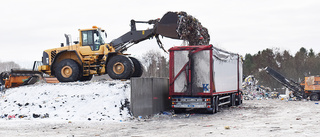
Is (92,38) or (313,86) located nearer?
(92,38)

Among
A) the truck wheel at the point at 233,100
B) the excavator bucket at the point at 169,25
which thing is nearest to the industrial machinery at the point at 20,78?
the excavator bucket at the point at 169,25

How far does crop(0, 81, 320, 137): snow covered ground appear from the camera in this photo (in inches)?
450

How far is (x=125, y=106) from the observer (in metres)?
16.5

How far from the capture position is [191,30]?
19.2 metres

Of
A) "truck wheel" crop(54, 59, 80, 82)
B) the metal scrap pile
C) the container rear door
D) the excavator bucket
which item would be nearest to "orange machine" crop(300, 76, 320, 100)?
the metal scrap pile

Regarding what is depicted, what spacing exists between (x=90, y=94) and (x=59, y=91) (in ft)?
6.91

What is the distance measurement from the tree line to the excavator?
4042 cm

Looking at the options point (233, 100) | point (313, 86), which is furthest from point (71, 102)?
point (313, 86)

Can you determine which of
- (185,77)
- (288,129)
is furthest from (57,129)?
(288,129)

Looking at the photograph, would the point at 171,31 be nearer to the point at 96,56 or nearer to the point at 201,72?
the point at 201,72

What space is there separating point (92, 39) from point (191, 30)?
5.60m

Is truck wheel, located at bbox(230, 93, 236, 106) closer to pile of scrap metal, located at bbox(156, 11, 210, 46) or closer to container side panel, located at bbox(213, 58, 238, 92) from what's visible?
container side panel, located at bbox(213, 58, 238, 92)

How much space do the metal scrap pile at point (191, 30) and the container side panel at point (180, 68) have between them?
1808 millimetres

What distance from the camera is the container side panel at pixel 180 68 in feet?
55.0
